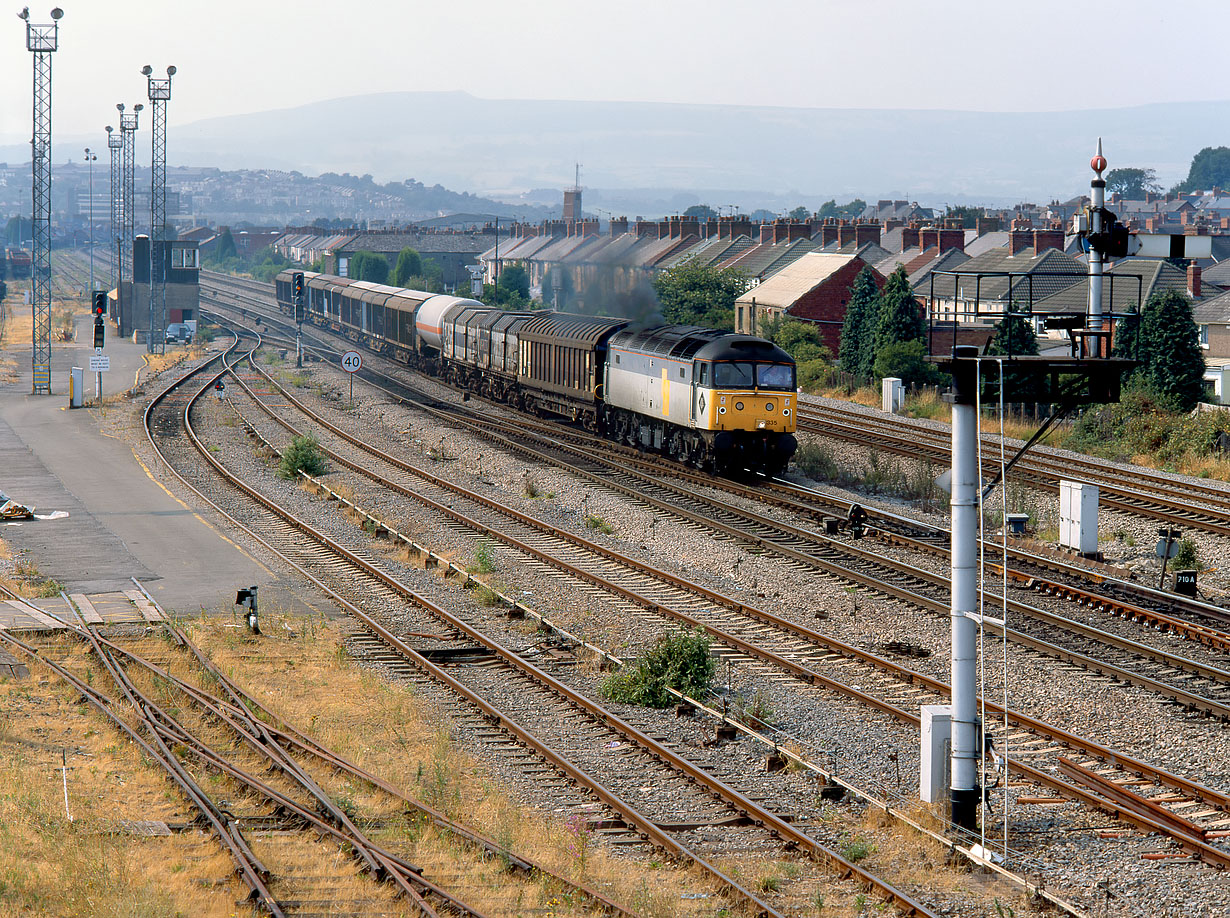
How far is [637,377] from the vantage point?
3241 centimetres

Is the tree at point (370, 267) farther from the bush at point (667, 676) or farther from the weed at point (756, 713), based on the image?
the weed at point (756, 713)

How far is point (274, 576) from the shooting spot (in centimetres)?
2134

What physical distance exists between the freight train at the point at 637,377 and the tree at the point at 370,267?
6160 centimetres

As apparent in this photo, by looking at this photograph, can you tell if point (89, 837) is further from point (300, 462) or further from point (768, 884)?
point (300, 462)

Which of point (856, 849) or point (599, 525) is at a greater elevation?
point (599, 525)

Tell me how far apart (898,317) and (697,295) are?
18.9 meters

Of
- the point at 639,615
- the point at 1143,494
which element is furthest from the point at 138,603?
the point at 1143,494

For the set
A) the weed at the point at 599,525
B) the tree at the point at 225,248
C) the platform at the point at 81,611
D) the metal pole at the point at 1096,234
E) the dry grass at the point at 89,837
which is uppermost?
the tree at the point at 225,248

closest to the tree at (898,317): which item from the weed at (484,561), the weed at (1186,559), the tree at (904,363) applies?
the tree at (904,363)

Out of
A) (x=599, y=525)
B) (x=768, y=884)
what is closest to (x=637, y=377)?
(x=599, y=525)

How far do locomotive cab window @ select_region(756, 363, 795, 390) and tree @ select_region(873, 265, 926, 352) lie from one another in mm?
21499

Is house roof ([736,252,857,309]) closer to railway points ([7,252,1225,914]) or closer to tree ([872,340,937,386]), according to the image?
tree ([872,340,937,386])

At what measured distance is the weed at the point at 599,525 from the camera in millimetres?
24906

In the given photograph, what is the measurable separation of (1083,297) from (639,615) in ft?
129
